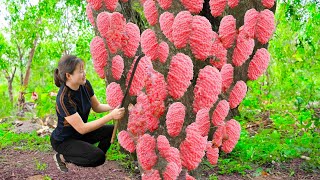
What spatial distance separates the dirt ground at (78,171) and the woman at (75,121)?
52 cm

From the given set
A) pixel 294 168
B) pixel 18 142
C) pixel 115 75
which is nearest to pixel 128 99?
pixel 115 75

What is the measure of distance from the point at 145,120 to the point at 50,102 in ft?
12.8

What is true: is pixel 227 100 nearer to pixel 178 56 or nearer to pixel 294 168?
pixel 178 56

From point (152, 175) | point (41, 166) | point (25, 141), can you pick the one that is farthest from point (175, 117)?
point (25, 141)

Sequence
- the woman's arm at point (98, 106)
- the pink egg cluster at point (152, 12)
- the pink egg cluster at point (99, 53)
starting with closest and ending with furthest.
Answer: the pink egg cluster at point (152, 12) < the pink egg cluster at point (99, 53) < the woman's arm at point (98, 106)

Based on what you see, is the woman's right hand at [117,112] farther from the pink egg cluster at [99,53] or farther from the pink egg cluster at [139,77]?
the pink egg cluster at [99,53]

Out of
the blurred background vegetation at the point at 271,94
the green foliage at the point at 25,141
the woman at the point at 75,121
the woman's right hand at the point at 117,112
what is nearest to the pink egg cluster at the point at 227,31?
the woman's right hand at the point at 117,112

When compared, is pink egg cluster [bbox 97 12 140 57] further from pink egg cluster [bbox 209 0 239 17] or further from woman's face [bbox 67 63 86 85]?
woman's face [bbox 67 63 86 85]

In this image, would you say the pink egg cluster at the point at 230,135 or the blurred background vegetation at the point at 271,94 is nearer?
the pink egg cluster at the point at 230,135

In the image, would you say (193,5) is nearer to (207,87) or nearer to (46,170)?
(207,87)

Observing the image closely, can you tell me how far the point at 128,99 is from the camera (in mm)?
2062

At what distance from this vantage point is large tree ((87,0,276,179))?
66.6 inches

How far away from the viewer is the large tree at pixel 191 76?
1.69 m

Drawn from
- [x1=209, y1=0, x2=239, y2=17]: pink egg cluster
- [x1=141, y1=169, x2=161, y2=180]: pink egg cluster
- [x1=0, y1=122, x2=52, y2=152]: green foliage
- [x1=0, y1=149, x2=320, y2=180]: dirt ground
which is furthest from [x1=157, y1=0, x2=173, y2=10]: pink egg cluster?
[x1=0, y1=122, x2=52, y2=152]: green foliage
